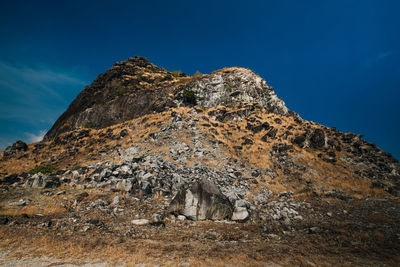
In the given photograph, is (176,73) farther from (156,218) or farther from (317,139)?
(156,218)

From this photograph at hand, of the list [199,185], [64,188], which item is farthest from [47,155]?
[199,185]

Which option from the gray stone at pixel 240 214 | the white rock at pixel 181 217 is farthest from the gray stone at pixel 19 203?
the gray stone at pixel 240 214

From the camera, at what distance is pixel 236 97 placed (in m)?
49.1

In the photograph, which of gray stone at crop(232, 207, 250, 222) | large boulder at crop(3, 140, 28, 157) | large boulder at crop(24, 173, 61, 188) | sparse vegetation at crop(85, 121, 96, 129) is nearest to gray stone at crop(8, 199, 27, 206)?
large boulder at crop(24, 173, 61, 188)

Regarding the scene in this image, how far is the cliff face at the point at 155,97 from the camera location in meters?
49.6

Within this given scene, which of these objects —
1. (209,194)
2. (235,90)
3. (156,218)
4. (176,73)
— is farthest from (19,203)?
(176,73)

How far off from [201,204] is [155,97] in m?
44.7

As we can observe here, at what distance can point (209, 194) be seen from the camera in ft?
49.2

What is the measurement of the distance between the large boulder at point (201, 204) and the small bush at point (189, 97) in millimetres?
36298

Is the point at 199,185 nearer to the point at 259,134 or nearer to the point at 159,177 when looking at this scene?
the point at 159,177

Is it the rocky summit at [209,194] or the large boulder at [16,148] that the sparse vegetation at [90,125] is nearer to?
the rocky summit at [209,194]

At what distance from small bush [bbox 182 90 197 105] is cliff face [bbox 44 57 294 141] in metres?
0.31

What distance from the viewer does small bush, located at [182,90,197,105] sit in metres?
48.2

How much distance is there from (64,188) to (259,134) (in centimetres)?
3421
